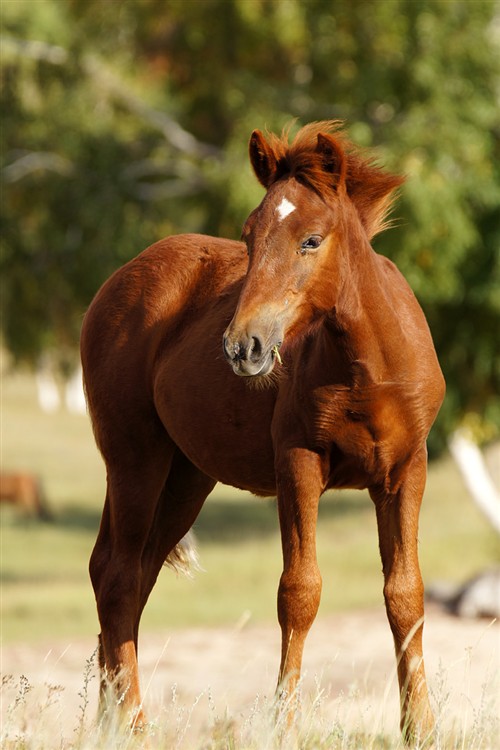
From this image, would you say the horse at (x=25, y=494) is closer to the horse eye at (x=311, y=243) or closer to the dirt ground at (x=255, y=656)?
the dirt ground at (x=255, y=656)

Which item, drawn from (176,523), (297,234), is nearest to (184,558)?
(176,523)

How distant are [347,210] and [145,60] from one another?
1477 centimetres

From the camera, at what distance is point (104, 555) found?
18.5ft

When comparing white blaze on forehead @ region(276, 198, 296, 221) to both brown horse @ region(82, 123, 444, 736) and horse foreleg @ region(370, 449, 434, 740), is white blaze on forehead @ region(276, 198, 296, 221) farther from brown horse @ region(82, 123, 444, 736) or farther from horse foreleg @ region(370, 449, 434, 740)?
horse foreleg @ region(370, 449, 434, 740)

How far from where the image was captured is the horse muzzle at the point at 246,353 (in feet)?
12.9

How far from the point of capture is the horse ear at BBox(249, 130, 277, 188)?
14.6 feet

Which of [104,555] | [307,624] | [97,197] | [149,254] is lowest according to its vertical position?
[307,624]

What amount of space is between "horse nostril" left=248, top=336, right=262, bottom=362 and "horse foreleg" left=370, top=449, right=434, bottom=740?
3.14 ft

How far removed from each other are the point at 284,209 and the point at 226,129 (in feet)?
45.4

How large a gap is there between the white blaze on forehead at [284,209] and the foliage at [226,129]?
952 centimetres

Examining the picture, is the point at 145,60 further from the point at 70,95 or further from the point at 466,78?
the point at 466,78

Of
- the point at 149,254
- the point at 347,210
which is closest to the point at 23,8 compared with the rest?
the point at 149,254

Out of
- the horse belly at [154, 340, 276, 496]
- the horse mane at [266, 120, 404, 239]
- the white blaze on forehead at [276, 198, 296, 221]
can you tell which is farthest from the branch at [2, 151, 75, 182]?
the white blaze on forehead at [276, 198, 296, 221]

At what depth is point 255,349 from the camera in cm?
398
